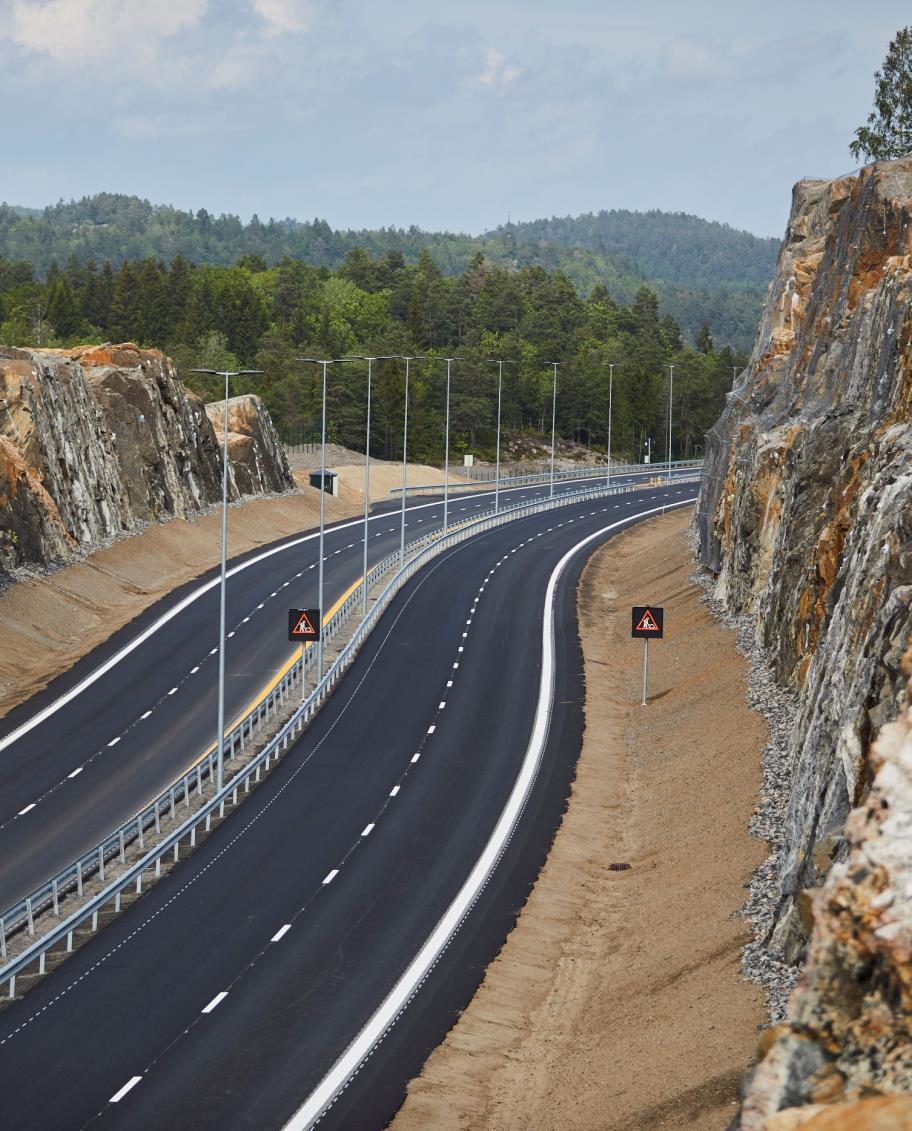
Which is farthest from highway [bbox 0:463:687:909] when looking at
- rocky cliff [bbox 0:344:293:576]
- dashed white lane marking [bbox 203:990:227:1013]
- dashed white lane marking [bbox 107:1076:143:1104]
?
dashed white lane marking [bbox 107:1076:143:1104]

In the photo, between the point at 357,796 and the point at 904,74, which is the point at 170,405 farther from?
the point at 357,796

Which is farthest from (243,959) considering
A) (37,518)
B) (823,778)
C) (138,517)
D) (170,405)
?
(170,405)

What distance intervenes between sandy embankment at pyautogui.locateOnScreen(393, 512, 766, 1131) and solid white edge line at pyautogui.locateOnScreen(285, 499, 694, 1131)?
1.26 meters

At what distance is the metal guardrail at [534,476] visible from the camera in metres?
125

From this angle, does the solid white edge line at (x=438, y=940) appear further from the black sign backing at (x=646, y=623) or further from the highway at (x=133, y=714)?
the highway at (x=133, y=714)

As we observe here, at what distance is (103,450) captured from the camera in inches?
3442

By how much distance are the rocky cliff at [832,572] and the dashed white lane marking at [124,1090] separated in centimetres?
1084

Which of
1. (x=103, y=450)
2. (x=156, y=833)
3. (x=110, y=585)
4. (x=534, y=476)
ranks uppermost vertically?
(x=103, y=450)

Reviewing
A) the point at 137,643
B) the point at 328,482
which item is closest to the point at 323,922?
the point at 137,643

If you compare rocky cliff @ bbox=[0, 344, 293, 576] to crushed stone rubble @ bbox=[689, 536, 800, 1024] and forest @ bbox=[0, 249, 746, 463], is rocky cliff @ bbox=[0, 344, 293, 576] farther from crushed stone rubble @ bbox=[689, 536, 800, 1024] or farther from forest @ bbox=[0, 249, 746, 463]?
forest @ bbox=[0, 249, 746, 463]

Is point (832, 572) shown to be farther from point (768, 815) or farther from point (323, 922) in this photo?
point (323, 922)

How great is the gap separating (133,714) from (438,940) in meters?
22.5

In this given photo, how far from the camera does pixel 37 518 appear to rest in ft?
243

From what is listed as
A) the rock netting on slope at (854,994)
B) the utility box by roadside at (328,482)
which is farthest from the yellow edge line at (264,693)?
the utility box by roadside at (328,482)
